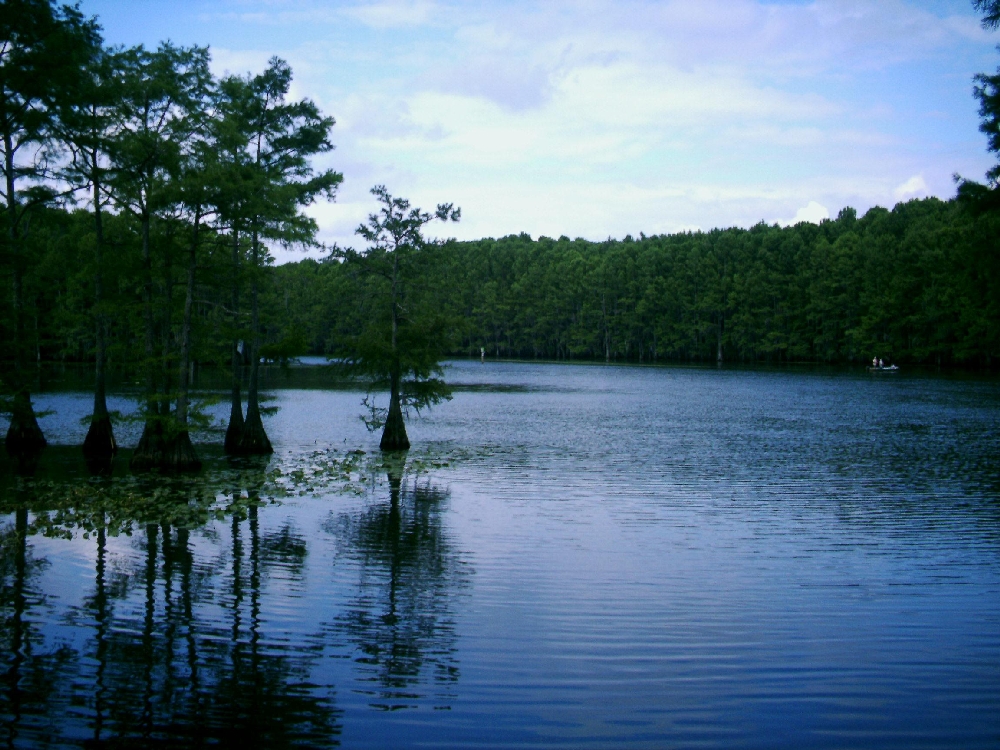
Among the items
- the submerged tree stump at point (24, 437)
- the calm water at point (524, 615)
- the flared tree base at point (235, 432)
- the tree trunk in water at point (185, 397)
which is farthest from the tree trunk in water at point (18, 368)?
the flared tree base at point (235, 432)

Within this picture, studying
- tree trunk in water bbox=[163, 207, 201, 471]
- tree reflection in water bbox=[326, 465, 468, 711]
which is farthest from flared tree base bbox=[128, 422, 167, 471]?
A: tree reflection in water bbox=[326, 465, 468, 711]

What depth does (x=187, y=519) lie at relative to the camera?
15.7 m

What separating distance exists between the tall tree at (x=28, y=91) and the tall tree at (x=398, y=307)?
895 cm

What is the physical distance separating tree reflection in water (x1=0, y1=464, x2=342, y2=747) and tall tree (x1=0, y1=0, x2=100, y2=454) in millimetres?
10528

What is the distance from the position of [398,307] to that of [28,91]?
11.8 metres

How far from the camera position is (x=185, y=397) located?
2159 centimetres

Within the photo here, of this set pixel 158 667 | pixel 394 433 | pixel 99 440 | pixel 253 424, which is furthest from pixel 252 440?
pixel 158 667

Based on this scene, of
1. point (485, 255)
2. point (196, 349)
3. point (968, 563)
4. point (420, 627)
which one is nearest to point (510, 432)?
point (196, 349)

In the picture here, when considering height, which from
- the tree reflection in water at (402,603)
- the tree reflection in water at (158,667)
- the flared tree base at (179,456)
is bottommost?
the tree reflection in water at (402,603)

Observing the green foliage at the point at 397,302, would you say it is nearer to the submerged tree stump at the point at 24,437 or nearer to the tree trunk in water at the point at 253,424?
the tree trunk in water at the point at 253,424

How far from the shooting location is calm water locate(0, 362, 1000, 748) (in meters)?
7.22

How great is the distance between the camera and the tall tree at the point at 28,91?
1777cm

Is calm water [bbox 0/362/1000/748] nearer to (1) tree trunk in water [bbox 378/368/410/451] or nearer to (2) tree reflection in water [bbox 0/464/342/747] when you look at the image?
(2) tree reflection in water [bbox 0/464/342/747]

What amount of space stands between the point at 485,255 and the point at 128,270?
147005mm
